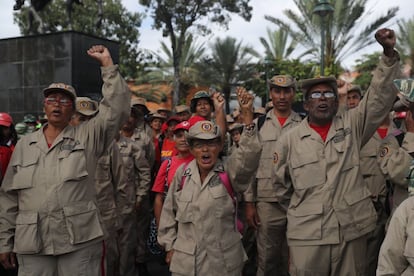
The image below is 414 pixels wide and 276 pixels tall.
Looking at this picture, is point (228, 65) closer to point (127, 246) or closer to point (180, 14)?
point (180, 14)

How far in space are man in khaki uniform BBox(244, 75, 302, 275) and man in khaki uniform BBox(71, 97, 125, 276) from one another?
1.39 meters

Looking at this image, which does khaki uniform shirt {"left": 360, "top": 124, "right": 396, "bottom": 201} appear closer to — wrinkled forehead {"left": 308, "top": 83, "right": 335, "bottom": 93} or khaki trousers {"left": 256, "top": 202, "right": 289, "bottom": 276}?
khaki trousers {"left": 256, "top": 202, "right": 289, "bottom": 276}

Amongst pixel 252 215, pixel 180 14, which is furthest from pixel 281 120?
pixel 180 14

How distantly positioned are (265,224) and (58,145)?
2.35 metres

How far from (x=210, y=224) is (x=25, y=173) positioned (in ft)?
4.57

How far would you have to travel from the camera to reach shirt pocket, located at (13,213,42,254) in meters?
3.58

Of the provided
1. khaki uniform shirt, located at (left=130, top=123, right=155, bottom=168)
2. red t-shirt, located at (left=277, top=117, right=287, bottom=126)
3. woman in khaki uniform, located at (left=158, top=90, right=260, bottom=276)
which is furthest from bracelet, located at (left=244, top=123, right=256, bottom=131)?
khaki uniform shirt, located at (left=130, top=123, right=155, bottom=168)

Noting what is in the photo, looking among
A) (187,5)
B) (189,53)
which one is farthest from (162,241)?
(189,53)

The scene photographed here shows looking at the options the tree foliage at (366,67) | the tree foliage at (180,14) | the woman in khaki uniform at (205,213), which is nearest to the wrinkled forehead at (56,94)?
the woman in khaki uniform at (205,213)

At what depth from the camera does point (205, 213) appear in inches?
143

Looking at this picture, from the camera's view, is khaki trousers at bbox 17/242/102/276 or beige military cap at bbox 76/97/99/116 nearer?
khaki trousers at bbox 17/242/102/276

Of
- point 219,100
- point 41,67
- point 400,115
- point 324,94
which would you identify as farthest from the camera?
point 41,67

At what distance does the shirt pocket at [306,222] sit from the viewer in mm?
3758

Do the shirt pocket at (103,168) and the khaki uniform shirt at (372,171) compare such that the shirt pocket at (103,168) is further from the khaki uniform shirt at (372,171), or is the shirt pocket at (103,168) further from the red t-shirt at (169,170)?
the khaki uniform shirt at (372,171)
